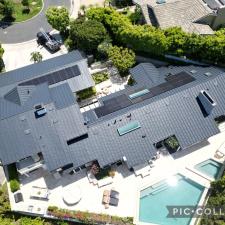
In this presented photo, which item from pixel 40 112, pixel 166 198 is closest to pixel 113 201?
pixel 166 198

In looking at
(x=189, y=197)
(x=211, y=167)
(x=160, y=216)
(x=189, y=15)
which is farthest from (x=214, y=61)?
(x=160, y=216)

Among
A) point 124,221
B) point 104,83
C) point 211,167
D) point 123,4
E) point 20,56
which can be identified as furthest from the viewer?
point 123,4

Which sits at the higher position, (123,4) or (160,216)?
(123,4)

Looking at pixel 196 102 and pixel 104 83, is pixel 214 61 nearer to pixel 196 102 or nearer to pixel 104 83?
pixel 196 102

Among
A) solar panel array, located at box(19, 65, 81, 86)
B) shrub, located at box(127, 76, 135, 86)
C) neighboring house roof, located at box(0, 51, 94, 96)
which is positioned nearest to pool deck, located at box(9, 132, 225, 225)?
solar panel array, located at box(19, 65, 81, 86)

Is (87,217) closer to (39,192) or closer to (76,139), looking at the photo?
(39,192)

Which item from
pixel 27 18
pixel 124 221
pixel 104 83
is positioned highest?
pixel 27 18

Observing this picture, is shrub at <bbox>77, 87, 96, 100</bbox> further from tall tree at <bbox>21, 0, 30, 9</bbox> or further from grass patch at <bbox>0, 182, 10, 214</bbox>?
tall tree at <bbox>21, 0, 30, 9</bbox>
